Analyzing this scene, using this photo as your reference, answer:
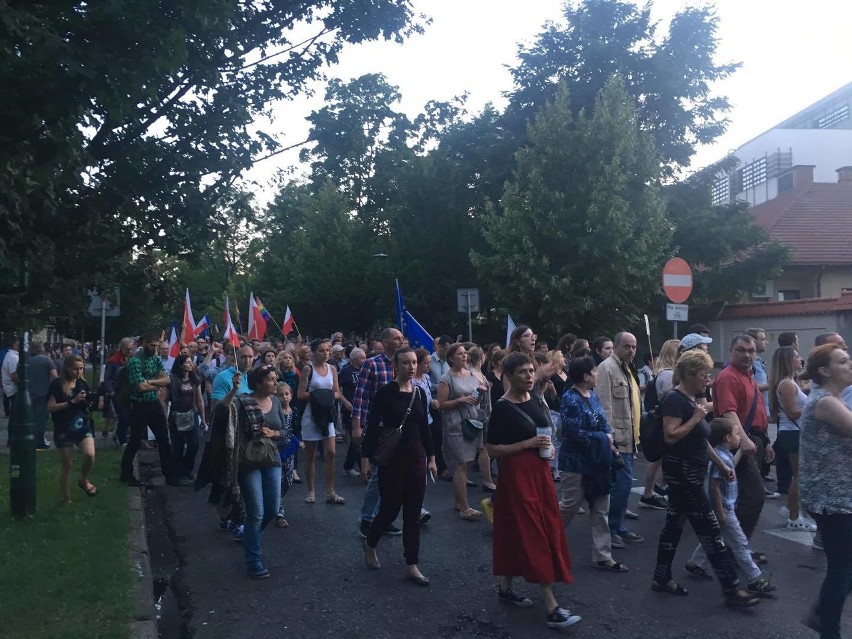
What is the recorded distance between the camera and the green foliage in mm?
23453

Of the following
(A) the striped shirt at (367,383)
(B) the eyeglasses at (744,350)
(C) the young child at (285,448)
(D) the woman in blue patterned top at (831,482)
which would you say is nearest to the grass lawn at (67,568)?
(C) the young child at (285,448)

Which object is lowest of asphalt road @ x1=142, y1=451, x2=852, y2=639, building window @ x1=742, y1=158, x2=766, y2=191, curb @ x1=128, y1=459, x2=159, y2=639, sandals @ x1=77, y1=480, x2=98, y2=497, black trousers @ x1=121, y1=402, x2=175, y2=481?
asphalt road @ x1=142, y1=451, x2=852, y2=639

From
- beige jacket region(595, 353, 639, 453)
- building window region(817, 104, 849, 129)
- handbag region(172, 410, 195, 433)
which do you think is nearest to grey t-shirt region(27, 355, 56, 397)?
handbag region(172, 410, 195, 433)

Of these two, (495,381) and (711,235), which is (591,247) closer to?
(711,235)

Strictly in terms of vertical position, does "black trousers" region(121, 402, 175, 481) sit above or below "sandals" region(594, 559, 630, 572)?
above

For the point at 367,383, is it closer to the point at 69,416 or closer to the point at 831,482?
the point at 69,416

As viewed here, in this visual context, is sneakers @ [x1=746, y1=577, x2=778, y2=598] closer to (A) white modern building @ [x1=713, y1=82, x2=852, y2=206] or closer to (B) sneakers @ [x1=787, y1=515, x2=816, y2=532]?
(B) sneakers @ [x1=787, y1=515, x2=816, y2=532]

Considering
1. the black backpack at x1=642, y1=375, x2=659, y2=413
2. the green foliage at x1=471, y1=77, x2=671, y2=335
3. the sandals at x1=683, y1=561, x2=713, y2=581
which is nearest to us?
the sandals at x1=683, y1=561, x2=713, y2=581

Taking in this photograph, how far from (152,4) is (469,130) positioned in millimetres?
25071

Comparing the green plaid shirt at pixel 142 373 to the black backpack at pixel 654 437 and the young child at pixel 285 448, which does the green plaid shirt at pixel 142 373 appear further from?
the black backpack at pixel 654 437

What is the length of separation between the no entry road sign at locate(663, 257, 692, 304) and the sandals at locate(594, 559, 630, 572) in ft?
24.9

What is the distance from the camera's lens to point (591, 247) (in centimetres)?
2352

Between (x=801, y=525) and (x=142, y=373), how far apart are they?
7318 millimetres

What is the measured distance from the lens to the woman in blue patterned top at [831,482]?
4934 mm
